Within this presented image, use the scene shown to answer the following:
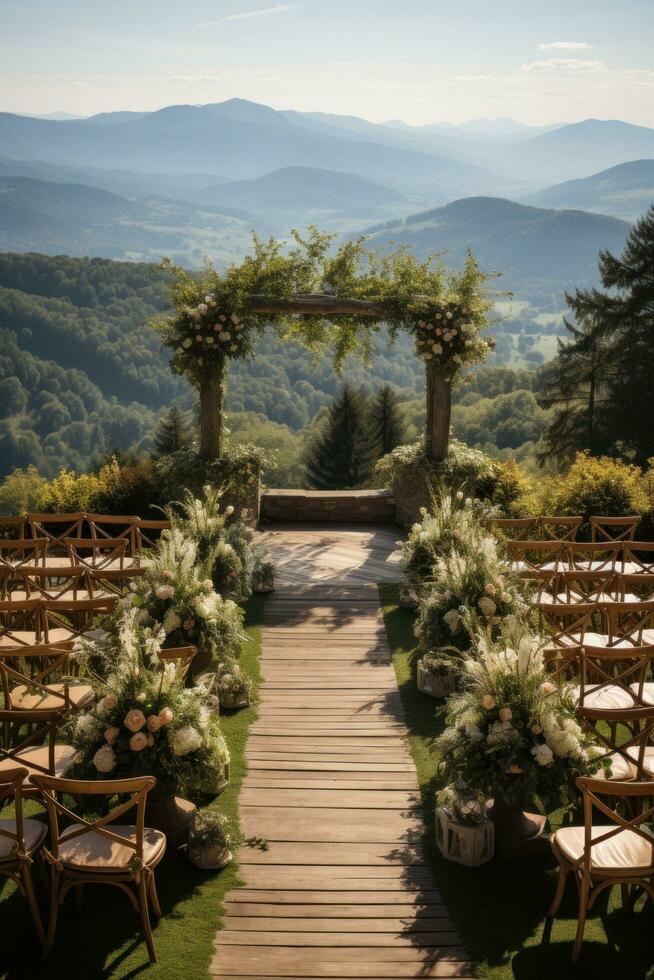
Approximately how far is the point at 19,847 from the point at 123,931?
0.63m

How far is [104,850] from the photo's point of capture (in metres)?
4.17

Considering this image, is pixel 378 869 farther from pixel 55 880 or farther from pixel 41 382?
pixel 41 382

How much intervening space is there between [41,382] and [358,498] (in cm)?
6437

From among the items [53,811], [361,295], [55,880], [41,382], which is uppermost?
[361,295]

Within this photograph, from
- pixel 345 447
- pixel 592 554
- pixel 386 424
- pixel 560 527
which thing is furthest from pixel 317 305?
pixel 386 424

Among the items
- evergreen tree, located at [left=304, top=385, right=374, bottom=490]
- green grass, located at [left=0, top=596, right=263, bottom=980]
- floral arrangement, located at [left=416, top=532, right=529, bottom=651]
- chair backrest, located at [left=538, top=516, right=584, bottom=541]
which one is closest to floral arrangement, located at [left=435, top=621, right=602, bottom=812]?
green grass, located at [left=0, top=596, right=263, bottom=980]

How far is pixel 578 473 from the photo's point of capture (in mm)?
11703

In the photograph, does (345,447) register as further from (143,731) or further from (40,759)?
(143,731)

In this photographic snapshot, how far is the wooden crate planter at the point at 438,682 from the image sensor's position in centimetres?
705

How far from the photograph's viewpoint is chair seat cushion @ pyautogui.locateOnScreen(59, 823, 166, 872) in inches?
160

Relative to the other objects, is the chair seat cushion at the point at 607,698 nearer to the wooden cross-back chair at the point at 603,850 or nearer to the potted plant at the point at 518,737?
the potted plant at the point at 518,737

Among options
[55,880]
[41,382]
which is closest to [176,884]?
[55,880]

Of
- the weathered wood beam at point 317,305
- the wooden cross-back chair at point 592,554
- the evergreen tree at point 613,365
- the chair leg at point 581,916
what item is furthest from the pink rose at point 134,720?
the evergreen tree at point 613,365

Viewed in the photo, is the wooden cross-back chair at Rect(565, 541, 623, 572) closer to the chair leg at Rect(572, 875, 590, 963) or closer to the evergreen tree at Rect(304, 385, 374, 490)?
the chair leg at Rect(572, 875, 590, 963)
